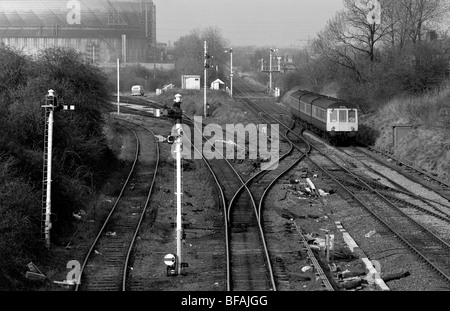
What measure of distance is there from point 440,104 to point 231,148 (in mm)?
10942

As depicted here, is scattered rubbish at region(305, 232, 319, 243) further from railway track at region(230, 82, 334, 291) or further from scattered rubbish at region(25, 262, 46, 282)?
scattered rubbish at region(25, 262, 46, 282)

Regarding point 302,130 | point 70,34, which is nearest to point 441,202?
point 302,130

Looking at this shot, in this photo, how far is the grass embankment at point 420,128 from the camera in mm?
28781

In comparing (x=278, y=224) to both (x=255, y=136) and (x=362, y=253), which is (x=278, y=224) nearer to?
(x=362, y=253)

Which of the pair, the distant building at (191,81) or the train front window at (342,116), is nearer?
the train front window at (342,116)

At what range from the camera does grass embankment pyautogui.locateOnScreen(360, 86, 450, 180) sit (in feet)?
94.4

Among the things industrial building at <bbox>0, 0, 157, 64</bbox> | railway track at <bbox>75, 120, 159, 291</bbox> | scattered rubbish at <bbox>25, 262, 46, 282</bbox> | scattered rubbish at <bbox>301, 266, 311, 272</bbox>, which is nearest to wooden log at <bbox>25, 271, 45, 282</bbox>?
scattered rubbish at <bbox>25, 262, 46, 282</bbox>

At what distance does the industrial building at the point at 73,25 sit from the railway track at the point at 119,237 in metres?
84.5

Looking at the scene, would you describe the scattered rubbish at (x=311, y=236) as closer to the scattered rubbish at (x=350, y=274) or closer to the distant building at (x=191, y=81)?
the scattered rubbish at (x=350, y=274)

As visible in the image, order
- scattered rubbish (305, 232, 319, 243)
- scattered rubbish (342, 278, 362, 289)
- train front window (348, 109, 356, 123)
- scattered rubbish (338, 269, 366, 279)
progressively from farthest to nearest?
train front window (348, 109, 356, 123) < scattered rubbish (305, 232, 319, 243) < scattered rubbish (338, 269, 366, 279) < scattered rubbish (342, 278, 362, 289)

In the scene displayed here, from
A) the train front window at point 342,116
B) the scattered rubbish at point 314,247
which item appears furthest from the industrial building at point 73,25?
the scattered rubbish at point 314,247

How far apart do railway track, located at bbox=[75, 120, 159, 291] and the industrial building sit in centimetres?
8451

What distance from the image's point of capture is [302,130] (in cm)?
4409

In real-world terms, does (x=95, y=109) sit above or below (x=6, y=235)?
above
